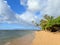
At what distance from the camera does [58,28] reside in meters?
35.3

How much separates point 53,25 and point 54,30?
1309mm

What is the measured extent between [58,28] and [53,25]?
1.71 meters

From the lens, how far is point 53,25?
36469 millimetres

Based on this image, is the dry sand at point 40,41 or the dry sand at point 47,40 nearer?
the dry sand at point 47,40

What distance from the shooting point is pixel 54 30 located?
3672 cm

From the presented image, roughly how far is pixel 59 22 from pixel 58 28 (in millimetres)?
1457

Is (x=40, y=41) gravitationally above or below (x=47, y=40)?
below

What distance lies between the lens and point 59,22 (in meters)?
35.2

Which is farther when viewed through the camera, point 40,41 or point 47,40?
point 47,40

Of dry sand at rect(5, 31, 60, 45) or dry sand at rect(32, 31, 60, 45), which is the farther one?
dry sand at rect(5, 31, 60, 45)

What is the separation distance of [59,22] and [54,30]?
267 cm
